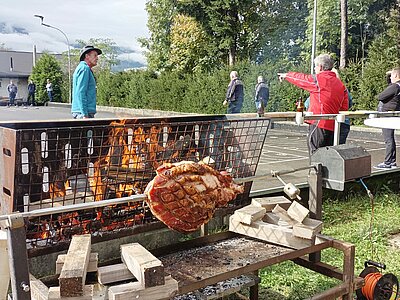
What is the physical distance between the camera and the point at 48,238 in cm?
291

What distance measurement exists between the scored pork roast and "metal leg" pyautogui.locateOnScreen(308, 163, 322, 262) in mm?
842

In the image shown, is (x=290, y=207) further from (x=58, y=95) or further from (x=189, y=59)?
(x=58, y=95)

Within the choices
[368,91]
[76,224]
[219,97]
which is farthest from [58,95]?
[76,224]

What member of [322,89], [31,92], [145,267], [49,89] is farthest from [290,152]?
[49,89]

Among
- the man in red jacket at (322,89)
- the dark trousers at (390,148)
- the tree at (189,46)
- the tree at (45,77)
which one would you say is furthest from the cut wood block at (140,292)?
the tree at (45,77)

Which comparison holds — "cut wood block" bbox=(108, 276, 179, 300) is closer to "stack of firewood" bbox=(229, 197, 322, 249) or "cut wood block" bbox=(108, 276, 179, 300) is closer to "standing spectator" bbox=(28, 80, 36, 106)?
"stack of firewood" bbox=(229, 197, 322, 249)

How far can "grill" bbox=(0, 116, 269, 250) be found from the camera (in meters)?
2.82

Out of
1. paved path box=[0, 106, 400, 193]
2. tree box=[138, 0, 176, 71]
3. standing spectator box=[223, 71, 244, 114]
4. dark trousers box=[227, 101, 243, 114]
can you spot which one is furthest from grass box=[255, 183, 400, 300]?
tree box=[138, 0, 176, 71]

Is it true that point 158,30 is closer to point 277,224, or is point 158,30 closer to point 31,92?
point 31,92

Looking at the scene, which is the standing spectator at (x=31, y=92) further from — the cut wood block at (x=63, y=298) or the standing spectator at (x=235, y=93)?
the cut wood block at (x=63, y=298)

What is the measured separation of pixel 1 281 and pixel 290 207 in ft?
6.31

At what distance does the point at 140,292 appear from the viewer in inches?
84.3

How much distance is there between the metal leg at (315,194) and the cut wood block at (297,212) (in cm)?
18

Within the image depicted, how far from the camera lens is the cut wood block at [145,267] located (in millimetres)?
2170
